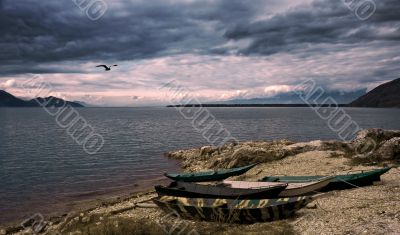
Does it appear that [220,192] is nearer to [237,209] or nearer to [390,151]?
[237,209]

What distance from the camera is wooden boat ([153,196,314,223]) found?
17.0 meters

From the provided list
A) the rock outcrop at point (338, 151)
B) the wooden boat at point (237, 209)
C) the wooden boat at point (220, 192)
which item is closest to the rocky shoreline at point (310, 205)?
the rock outcrop at point (338, 151)

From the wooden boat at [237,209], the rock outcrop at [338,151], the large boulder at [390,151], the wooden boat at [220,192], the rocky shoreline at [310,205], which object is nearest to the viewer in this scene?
the rocky shoreline at [310,205]

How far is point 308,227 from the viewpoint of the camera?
15711 mm

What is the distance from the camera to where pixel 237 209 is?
17.2 m

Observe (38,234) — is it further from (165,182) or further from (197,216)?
(165,182)

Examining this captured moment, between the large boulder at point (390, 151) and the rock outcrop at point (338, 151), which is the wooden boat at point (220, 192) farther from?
the large boulder at point (390, 151)

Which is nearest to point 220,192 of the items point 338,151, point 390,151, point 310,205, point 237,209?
point 237,209

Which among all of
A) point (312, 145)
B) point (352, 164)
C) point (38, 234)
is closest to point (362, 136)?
point (312, 145)

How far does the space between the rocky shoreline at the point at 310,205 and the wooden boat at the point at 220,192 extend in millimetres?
1489

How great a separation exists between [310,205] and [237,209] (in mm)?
4381

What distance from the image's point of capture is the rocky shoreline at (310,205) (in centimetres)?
1529

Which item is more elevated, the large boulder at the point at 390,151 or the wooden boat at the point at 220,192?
the wooden boat at the point at 220,192

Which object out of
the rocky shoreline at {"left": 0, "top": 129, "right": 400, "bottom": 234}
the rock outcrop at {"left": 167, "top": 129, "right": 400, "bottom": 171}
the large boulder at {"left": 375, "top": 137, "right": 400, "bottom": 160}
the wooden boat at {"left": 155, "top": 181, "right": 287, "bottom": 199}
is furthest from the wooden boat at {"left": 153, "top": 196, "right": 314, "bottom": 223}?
the rock outcrop at {"left": 167, "top": 129, "right": 400, "bottom": 171}
